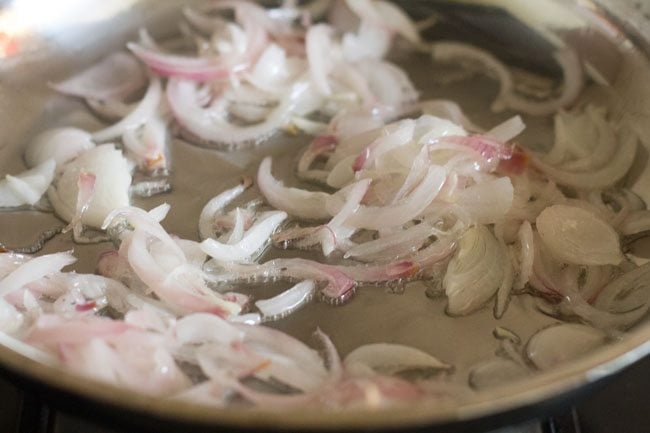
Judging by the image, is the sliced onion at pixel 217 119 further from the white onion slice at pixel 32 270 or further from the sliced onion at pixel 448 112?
the white onion slice at pixel 32 270

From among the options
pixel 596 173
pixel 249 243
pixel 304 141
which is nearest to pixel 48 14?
pixel 304 141

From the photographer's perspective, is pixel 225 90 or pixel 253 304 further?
pixel 225 90

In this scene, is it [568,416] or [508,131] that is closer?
[568,416]

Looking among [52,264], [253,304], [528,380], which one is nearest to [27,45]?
[52,264]

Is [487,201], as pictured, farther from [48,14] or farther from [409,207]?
[48,14]

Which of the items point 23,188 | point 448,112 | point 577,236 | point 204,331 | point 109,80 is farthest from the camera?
point 109,80

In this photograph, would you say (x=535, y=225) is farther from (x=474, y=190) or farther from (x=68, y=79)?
(x=68, y=79)

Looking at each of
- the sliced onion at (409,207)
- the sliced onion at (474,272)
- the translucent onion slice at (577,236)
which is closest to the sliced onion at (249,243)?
the sliced onion at (409,207)

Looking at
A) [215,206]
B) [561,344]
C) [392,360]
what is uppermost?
[561,344]
